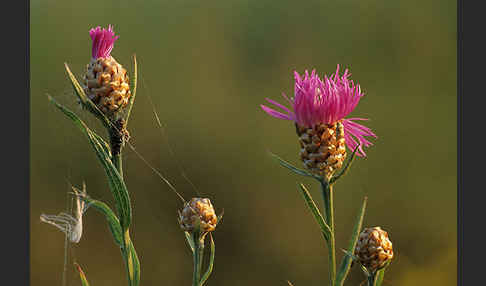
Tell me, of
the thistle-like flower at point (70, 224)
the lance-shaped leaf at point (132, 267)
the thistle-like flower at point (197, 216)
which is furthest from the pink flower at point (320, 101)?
the thistle-like flower at point (70, 224)

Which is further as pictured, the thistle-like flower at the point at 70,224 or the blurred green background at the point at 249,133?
the blurred green background at the point at 249,133

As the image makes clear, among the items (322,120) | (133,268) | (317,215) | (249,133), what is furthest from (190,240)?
(249,133)

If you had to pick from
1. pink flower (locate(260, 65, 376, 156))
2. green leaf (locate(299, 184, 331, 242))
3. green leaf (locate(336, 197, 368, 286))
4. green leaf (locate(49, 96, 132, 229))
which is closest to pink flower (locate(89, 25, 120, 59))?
green leaf (locate(49, 96, 132, 229))

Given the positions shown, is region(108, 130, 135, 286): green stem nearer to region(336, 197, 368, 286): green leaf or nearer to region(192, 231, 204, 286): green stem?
region(192, 231, 204, 286): green stem

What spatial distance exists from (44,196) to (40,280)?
0.24m

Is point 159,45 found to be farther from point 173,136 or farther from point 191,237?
point 191,237

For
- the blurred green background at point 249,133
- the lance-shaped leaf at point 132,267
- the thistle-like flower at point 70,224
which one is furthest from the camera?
the blurred green background at point 249,133

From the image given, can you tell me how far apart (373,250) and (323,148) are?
0.23 m

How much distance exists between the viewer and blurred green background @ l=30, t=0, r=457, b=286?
1520mm

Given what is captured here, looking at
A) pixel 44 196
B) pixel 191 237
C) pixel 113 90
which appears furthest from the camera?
pixel 44 196

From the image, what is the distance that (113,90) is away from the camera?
1.05 m

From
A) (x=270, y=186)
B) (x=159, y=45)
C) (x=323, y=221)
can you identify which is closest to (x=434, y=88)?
(x=270, y=186)

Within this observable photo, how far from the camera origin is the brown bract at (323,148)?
1.09m

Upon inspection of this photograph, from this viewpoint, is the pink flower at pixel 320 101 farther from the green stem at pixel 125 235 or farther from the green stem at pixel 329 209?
the green stem at pixel 125 235
